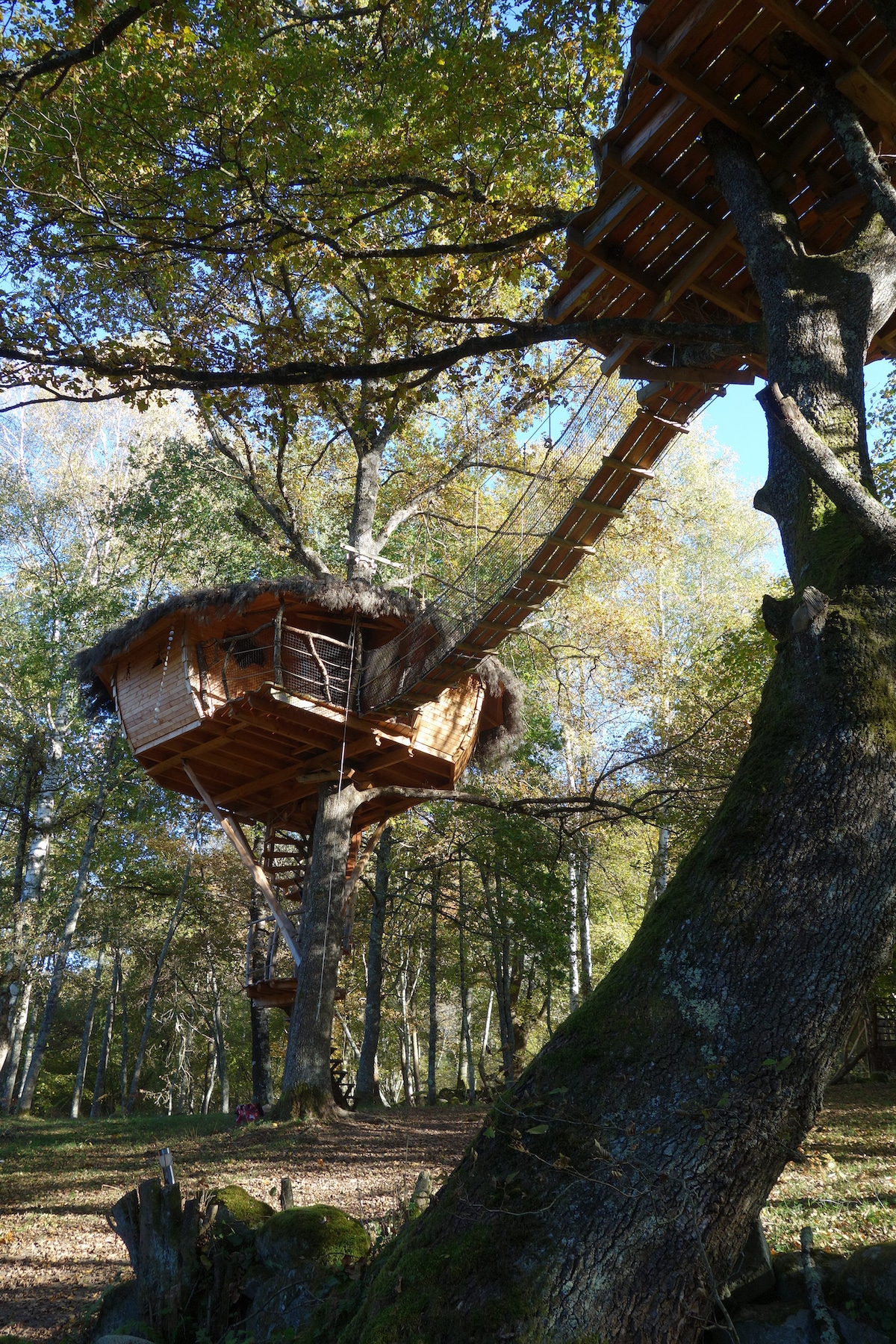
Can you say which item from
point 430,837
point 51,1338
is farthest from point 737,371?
point 430,837

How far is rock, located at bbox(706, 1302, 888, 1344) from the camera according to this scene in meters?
2.85

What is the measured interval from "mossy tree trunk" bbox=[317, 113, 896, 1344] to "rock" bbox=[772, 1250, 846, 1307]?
66 cm

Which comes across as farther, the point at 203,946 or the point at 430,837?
the point at 203,946

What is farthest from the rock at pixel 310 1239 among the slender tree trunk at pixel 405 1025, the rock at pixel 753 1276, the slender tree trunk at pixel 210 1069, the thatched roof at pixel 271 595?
the slender tree trunk at pixel 210 1069

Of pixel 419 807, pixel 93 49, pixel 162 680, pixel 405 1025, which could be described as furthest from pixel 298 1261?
pixel 405 1025

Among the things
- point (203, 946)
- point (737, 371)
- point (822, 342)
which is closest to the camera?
point (822, 342)

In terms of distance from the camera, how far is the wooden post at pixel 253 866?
10.6 m

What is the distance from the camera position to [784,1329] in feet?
9.59

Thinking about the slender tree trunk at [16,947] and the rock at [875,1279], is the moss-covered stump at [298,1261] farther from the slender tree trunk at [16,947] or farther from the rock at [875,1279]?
the slender tree trunk at [16,947]

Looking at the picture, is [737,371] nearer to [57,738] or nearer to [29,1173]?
[29,1173]

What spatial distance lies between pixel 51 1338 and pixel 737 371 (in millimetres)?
7101

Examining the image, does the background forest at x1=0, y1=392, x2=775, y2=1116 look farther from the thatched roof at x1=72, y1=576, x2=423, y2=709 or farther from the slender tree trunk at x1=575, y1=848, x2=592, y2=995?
the thatched roof at x1=72, y1=576, x2=423, y2=709

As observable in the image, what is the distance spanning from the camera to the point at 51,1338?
455 cm

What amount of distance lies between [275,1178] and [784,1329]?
5.28 metres
